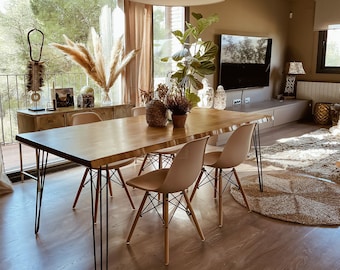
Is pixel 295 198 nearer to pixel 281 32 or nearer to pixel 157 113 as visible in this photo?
pixel 157 113

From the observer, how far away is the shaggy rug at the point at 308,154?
13.1 ft

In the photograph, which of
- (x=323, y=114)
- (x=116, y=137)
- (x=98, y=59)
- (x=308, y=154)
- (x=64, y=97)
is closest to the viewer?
(x=116, y=137)

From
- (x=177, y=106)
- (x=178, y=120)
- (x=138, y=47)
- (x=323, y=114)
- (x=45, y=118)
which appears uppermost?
(x=138, y=47)

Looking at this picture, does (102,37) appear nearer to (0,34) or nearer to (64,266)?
(0,34)

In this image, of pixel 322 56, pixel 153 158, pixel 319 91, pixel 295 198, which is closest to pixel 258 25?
pixel 322 56

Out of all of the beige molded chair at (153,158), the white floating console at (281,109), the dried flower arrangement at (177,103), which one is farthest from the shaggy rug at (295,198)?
the white floating console at (281,109)

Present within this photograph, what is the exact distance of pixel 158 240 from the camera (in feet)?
8.20

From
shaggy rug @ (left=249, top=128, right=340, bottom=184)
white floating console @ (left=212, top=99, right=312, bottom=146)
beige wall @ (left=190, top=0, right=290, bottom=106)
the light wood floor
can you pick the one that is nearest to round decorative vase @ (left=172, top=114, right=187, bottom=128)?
the light wood floor

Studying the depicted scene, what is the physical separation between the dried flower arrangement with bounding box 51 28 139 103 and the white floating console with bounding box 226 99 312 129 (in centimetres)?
248

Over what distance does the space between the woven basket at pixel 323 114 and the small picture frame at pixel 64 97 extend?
504 centimetres

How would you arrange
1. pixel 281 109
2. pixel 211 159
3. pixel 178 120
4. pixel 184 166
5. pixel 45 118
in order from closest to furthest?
1. pixel 184 166
2. pixel 178 120
3. pixel 211 159
4. pixel 45 118
5. pixel 281 109

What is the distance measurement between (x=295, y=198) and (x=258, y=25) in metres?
4.51

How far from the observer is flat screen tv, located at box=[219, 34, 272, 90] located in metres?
5.94

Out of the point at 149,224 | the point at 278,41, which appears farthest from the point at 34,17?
the point at 278,41
